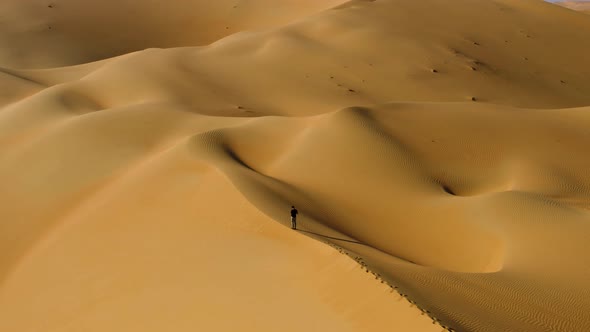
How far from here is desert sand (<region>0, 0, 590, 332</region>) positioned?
6453mm

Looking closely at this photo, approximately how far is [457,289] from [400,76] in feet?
49.7

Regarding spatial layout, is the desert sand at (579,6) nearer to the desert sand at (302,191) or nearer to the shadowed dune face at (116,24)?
the shadowed dune face at (116,24)

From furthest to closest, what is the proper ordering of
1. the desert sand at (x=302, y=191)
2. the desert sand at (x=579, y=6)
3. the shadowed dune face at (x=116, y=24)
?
1. the desert sand at (x=579, y=6)
2. the shadowed dune face at (x=116, y=24)
3. the desert sand at (x=302, y=191)

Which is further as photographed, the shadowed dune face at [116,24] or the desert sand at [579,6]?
the desert sand at [579,6]

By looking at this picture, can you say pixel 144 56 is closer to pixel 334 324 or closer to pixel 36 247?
pixel 36 247

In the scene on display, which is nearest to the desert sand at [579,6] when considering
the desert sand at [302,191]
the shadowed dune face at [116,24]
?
the shadowed dune face at [116,24]

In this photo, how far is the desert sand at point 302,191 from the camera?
6.45 metres

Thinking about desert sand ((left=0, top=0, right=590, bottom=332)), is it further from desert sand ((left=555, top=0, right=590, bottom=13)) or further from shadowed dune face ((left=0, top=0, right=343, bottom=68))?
desert sand ((left=555, top=0, right=590, bottom=13))

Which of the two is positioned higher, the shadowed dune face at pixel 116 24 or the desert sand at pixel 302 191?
the shadowed dune face at pixel 116 24

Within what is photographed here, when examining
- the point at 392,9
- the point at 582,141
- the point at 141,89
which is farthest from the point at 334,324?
the point at 392,9

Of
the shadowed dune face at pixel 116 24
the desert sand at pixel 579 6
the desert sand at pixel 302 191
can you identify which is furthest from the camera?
the desert sand at pixel 579 6

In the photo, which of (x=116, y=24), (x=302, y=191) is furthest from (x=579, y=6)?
(x=302, y=191)

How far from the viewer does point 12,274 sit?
31.8 feet

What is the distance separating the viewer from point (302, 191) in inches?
409
